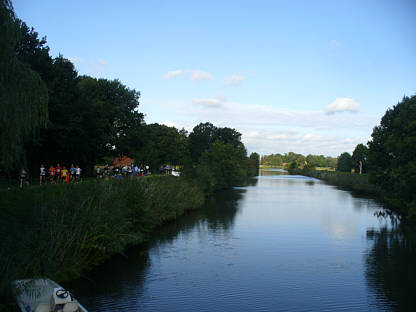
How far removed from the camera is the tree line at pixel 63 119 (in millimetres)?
10570

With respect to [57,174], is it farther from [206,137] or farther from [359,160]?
[359,160]

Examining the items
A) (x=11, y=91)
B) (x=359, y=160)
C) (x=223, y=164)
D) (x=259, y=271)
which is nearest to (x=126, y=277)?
(x=259, y=271)

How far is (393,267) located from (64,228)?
15156 millimetres

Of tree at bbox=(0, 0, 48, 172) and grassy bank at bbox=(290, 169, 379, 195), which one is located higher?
tree at bbox=(0, 0, 48, 172)

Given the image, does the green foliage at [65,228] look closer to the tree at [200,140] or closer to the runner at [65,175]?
the runner at [65,175]

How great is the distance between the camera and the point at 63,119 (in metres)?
32.4

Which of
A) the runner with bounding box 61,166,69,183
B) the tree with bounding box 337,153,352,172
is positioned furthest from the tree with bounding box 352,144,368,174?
the runner with bounding box 61,166,69,183

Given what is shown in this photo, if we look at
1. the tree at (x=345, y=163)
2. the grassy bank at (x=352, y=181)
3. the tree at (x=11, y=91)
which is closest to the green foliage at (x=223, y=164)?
the grassy bank at (x=352, y=181)

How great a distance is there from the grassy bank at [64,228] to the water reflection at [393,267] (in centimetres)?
1141

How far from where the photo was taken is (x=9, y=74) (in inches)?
411

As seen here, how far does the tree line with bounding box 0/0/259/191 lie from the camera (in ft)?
34.7

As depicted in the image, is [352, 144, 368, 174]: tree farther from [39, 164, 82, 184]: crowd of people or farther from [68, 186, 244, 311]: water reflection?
[39, 164, 82, 184]: crowd of people

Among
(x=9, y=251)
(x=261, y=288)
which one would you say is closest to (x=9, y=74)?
(x=9, y=251)

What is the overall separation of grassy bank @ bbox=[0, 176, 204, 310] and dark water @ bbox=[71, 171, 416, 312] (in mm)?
961
